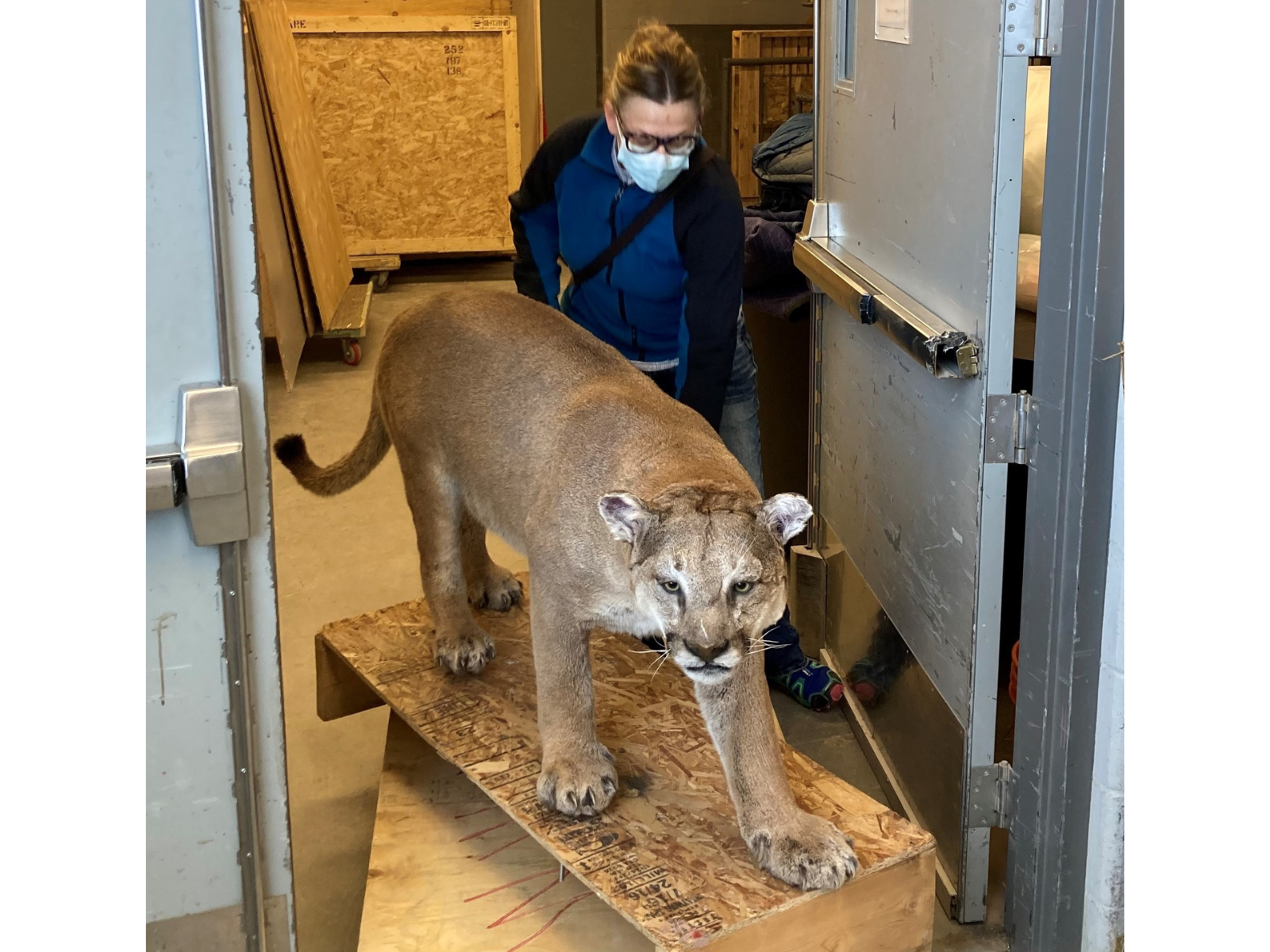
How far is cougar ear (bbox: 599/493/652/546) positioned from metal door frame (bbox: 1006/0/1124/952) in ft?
2.98

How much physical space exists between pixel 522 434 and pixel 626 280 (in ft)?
2.36

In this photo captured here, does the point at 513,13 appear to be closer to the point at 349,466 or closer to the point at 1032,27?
the point at 349,466

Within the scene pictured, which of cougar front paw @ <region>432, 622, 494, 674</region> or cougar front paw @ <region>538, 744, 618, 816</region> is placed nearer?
cougar front paw @ <region>538, 744, 618, 816</region>

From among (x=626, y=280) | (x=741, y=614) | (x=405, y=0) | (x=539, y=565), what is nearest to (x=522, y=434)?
(x=539, y=565)

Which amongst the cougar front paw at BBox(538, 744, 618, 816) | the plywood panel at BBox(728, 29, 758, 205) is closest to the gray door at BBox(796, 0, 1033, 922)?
the cougar front paw at BBox(538, 744, 618, 816)

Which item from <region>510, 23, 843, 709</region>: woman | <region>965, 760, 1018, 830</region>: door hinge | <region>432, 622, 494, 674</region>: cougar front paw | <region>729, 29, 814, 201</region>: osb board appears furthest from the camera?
<region>729, 29, 814, 201</region>: osb board

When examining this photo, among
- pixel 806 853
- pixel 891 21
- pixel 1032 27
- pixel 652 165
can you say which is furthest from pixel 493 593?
pixel 1032 27

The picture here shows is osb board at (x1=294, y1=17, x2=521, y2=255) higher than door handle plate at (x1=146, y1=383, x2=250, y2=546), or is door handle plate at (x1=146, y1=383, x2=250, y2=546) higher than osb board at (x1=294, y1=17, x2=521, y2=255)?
osb board at (x1=294, y1=17, x2=521, y2=255)

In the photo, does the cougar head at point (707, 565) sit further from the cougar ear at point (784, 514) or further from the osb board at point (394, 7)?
the osb board at point (394, 7)

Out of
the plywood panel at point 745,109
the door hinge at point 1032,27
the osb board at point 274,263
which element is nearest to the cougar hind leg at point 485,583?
the door hinge at point 1032,27

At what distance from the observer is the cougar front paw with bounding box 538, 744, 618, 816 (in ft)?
9.72

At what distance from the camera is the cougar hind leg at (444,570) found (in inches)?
145

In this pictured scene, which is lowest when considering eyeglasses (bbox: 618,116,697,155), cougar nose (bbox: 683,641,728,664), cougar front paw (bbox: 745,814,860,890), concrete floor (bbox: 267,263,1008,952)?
concrete floor (bbox: 267,263,1008,952)

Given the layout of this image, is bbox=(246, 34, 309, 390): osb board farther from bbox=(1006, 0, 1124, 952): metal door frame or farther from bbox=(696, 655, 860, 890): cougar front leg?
bbox=(1006, 0, 1124, 952): metal door frame
